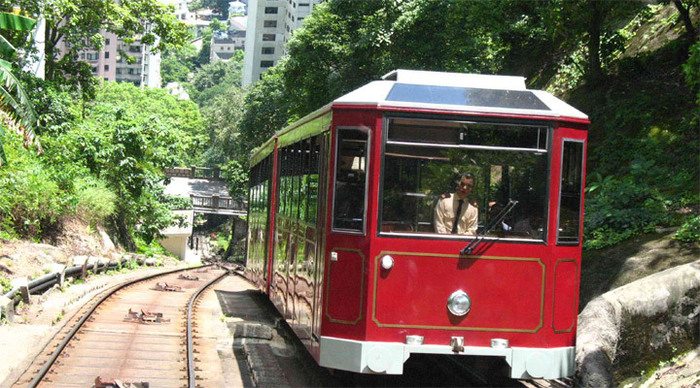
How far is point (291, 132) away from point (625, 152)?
28.5 ft

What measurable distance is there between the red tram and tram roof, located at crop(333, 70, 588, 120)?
22mm

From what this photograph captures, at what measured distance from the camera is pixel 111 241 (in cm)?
3438

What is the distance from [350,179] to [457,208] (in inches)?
41.9

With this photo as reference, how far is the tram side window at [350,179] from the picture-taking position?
9742 millimetres

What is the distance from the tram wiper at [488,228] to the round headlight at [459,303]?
397mm

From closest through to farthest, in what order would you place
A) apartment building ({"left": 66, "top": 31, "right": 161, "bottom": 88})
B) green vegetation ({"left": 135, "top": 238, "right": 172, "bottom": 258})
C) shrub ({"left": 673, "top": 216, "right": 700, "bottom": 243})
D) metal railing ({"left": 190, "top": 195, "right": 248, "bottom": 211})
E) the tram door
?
the tram door < shrub ({"left": 673, "top": 216, "right": 700, "bottom": 243}) < green vegetation ({"left": 135, "top": 238, "right": 172, "bottom": 258}) < metal railing ({"left": 190, "top": 195, "right": 248, "bottom": 211}) < apartment building ({"left": 66, "top": 31, "right": 161, "bottom": 88})

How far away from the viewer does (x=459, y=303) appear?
9.66m

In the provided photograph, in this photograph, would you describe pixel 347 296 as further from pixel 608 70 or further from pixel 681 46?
pixel 608 70

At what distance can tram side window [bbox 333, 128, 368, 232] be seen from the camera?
9742 millimetres

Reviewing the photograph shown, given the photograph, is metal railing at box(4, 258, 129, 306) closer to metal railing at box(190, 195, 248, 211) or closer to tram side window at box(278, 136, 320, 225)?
tram side window at box(278, 136, 320, 225)

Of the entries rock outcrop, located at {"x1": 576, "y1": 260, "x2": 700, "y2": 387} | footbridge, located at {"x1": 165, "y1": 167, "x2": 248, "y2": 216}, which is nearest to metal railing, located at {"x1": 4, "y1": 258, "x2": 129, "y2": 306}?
rock outcrop, located at {"x1": 576, "y1": 260, "x2": 700, "y2": 387}

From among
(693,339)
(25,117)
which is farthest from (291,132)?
(25,117)

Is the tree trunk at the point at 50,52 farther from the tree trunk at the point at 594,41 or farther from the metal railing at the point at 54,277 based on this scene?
the tree trunk at the point at 594,41

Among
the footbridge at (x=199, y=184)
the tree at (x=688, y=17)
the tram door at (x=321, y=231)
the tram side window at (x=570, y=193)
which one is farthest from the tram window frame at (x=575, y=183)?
the footbridge at (x=199, y=184)
